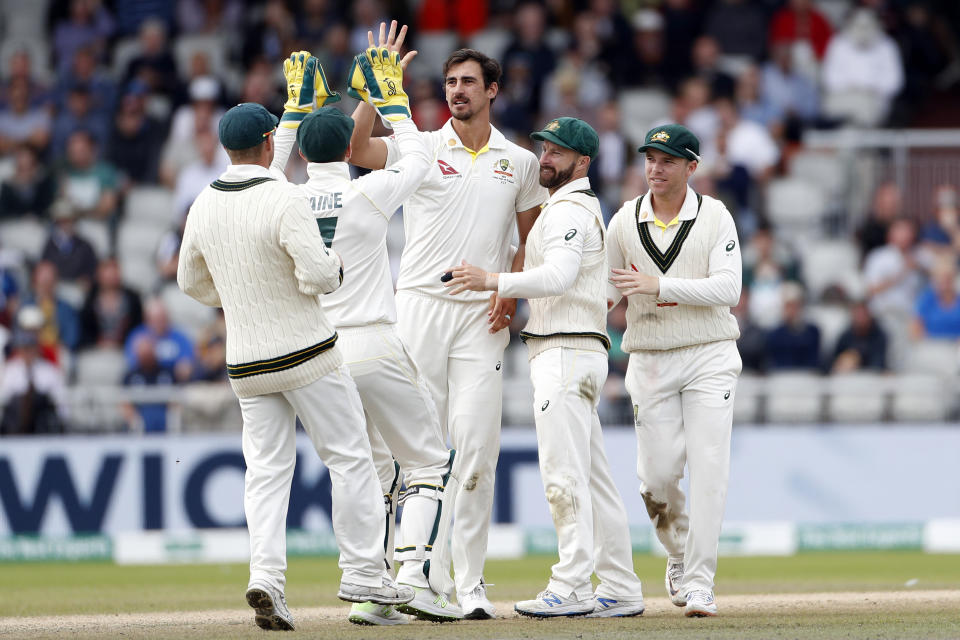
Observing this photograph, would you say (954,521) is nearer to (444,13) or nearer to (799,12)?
(799,12)

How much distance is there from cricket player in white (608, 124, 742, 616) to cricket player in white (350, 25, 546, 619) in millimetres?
670

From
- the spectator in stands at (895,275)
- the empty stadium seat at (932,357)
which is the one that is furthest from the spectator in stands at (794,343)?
the spectator in stands at (895,275)

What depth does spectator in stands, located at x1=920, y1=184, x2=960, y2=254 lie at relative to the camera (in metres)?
16.0

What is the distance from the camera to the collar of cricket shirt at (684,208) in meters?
8.34

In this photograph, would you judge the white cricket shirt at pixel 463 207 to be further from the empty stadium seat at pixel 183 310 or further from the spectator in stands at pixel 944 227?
the spectator in stands at pixel 944 227

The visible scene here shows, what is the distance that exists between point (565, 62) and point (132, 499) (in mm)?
7523

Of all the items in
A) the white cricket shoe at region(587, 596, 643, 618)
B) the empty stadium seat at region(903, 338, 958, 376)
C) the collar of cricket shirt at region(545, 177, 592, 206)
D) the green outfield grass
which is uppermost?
the collar of cricket shirt at region(545, 177, 592, 206)

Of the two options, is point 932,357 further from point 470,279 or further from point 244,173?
point 244,173

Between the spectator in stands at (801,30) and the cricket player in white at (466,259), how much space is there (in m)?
10.8

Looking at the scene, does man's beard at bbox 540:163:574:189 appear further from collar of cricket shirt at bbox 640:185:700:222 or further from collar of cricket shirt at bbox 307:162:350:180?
collar of cricket shirt at bbox 307:162:350:180

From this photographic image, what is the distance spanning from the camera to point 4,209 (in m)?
17.6

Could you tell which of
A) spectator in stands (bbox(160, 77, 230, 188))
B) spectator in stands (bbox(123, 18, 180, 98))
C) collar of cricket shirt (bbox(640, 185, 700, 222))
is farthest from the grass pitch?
spectator in stands (bbox(123, 18, 180, 98))

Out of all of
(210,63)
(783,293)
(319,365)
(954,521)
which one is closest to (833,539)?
(954,521)

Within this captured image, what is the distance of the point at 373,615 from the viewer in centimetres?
764
